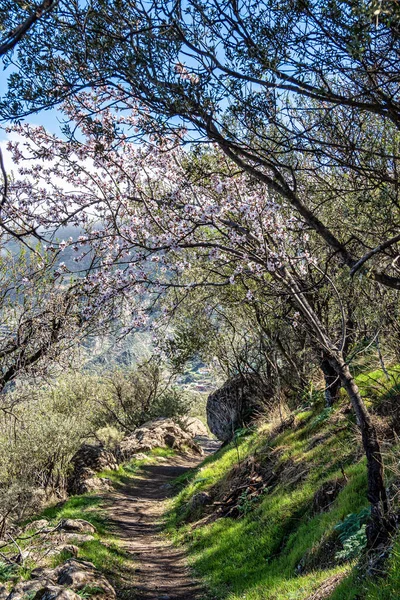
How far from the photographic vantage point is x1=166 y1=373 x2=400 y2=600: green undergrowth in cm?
600

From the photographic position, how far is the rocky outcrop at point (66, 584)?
7.00m

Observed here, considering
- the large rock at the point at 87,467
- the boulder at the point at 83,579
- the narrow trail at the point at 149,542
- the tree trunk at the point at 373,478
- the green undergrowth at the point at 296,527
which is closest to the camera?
the tree trunk at the point at 373,478

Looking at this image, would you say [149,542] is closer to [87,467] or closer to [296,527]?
[296,527]

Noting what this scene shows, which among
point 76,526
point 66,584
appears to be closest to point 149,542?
point 76,526

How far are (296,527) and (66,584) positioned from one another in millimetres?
4183

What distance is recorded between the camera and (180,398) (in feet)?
119

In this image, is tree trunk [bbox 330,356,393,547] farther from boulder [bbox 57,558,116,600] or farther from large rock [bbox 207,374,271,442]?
large rock [bbox 207,374,271,442]

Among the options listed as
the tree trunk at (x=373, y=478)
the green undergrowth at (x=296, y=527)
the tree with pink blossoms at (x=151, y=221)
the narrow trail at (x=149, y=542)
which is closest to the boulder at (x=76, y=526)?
the narrow trail at (x=149, y=542)

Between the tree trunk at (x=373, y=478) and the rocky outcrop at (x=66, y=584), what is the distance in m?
4.59

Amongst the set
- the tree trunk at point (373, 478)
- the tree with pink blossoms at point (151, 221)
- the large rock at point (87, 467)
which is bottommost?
the tree trunk at point (373, 478)

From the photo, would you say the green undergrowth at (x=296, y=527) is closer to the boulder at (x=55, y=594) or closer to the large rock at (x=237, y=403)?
the boulder at (x=55, y=594)

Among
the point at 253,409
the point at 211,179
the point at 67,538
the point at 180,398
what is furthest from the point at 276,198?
the point at 180,398

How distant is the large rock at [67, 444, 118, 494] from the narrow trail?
1285 millimetres

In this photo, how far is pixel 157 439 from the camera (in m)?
28.5
